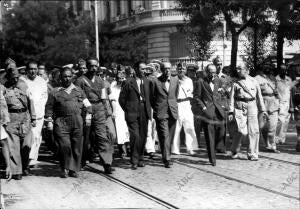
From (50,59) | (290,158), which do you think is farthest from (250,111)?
(50,59)

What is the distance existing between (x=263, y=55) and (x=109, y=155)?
517cm

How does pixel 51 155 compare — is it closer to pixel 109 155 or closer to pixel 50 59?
pixel 109 155

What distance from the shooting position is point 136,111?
10.5m

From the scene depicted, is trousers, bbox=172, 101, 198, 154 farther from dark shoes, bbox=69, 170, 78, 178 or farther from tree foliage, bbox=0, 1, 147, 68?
tree foliage, bbox=0, 1, 147, 68

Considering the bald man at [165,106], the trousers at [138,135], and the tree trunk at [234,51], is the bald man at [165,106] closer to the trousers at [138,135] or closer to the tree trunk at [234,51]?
the trousers at [138,135]

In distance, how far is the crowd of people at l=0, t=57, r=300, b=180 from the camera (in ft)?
→ 32.0

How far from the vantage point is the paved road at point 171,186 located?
24.6ft

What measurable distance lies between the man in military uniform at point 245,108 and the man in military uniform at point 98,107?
2.69 m

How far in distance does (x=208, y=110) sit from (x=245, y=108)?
2.73ft

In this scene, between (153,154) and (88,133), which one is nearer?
(88,133)

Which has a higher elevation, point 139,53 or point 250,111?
point 139,53

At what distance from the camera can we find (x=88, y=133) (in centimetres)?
1053

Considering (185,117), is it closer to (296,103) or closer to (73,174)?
(296,103)

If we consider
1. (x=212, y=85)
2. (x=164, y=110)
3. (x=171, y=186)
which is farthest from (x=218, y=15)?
(x=171, y=186)
